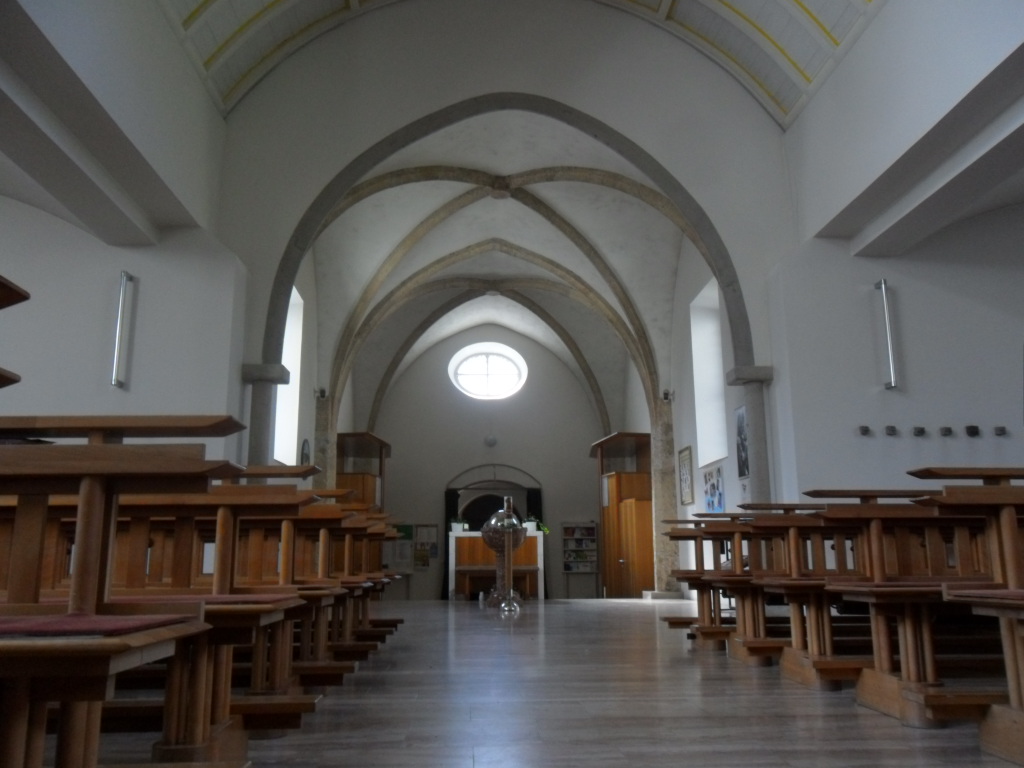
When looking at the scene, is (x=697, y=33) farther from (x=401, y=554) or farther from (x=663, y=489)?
(x=401, y=554)

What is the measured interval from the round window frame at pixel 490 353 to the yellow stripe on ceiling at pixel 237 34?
11.1m

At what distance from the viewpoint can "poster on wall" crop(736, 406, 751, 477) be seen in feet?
28.6

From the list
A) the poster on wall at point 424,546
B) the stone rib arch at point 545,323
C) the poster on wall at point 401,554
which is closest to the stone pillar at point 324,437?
the stone rib arch at point 545,323

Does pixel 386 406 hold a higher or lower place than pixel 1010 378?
higher

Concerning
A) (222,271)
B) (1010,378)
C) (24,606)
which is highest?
(222,271)

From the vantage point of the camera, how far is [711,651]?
549cm

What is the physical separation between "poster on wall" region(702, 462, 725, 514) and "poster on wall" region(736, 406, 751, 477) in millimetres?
1329

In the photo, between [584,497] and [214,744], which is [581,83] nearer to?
[214,744]

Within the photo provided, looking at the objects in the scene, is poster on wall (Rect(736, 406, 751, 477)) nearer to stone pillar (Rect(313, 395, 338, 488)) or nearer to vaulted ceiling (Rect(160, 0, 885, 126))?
vaulted ceiling (Rect(160, 0, 885, 126))

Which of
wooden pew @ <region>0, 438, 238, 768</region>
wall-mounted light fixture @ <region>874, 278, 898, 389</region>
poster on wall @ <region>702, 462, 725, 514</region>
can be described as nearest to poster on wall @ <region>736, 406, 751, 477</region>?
poster on wall @ <region>702, 462, 725, 514</region>

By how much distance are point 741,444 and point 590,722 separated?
6134 millimetres

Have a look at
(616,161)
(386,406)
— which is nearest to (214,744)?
(616,161)

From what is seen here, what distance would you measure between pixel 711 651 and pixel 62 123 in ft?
17.8

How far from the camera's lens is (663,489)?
13.1m
